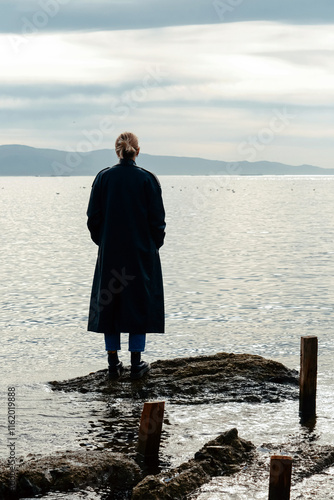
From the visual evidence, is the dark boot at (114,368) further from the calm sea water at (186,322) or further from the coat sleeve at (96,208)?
the coat sleeve at (96,208)

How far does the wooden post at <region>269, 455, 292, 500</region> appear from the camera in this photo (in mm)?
5086

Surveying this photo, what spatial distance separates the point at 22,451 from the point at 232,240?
3257 centimetres

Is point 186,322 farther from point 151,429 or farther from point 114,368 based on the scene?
point 151,429

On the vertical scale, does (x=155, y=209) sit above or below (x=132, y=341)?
above

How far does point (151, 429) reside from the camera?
6.43 metres

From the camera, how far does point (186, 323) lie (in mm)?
14992

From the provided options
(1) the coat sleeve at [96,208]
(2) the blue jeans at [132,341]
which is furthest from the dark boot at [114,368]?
(1) the coat sleeve at [96,208]

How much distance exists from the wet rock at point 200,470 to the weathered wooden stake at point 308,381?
139cm

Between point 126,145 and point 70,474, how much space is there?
3775 millimetres

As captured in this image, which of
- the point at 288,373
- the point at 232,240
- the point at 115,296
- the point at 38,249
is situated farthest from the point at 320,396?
the point at 232,240

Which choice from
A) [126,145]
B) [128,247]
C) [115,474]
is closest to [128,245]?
[128,247]

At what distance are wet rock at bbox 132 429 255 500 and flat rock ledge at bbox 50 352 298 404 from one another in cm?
168

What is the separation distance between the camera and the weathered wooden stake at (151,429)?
6387mm

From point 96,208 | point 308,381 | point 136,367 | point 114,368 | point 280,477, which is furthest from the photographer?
point 114,368
